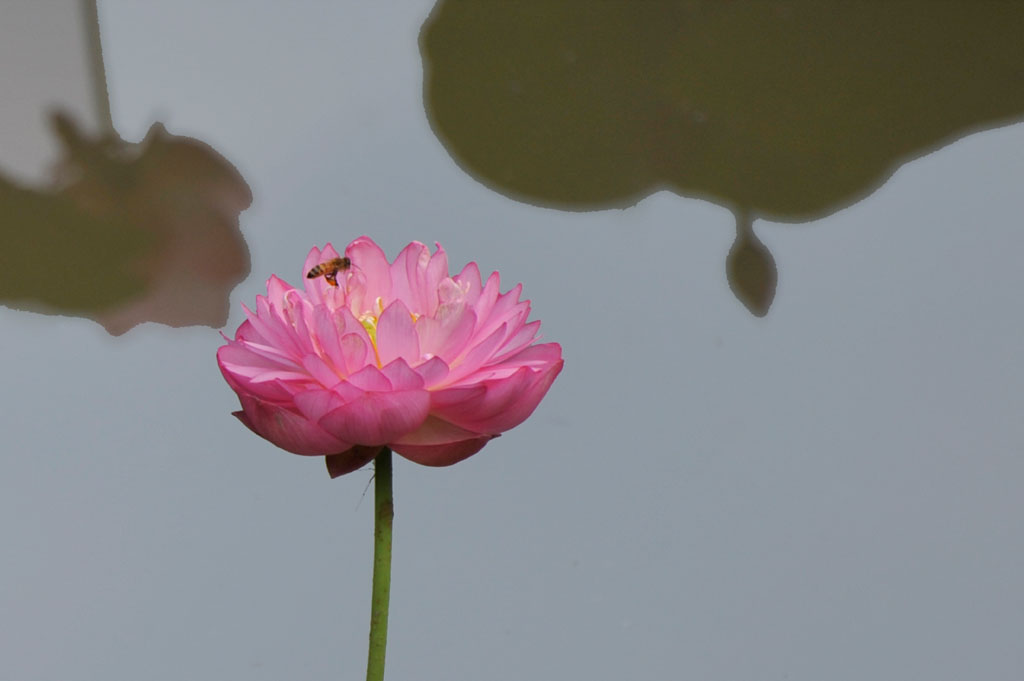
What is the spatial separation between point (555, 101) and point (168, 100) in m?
0.32

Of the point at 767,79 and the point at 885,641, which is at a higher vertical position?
the point at 767,79

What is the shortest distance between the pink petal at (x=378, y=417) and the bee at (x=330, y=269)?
0.27 feet

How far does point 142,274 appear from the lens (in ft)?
2.41

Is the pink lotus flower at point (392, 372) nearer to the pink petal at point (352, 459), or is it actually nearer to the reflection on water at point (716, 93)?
the pink petal at point (352, 459)

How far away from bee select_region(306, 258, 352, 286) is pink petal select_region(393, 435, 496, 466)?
0.28 feet

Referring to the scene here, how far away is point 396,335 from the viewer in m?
0.35

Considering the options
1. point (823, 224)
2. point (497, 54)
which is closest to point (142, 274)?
point (497, 54)

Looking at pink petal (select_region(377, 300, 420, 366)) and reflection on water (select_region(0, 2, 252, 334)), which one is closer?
pink petal (select_region(377, 300, 420, 366))

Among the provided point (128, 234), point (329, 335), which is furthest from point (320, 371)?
point (128, 234)

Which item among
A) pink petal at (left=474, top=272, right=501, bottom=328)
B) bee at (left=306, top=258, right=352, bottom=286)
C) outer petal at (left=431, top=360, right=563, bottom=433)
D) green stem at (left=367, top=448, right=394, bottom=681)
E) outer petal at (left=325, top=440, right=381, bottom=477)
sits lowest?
green stem at (left=367, top=448, right=394, bottom=681)

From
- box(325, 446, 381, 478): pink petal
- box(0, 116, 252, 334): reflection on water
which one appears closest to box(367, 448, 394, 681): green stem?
box(325, 446, 381, 478): pink petal

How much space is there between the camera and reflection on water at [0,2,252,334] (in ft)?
2.38

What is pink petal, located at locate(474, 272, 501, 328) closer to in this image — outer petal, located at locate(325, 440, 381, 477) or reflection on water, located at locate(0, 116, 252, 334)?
outer petal, located at locate(325, 440, 381, 477)

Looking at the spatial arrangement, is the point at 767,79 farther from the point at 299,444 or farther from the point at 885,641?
the point at 299,444
